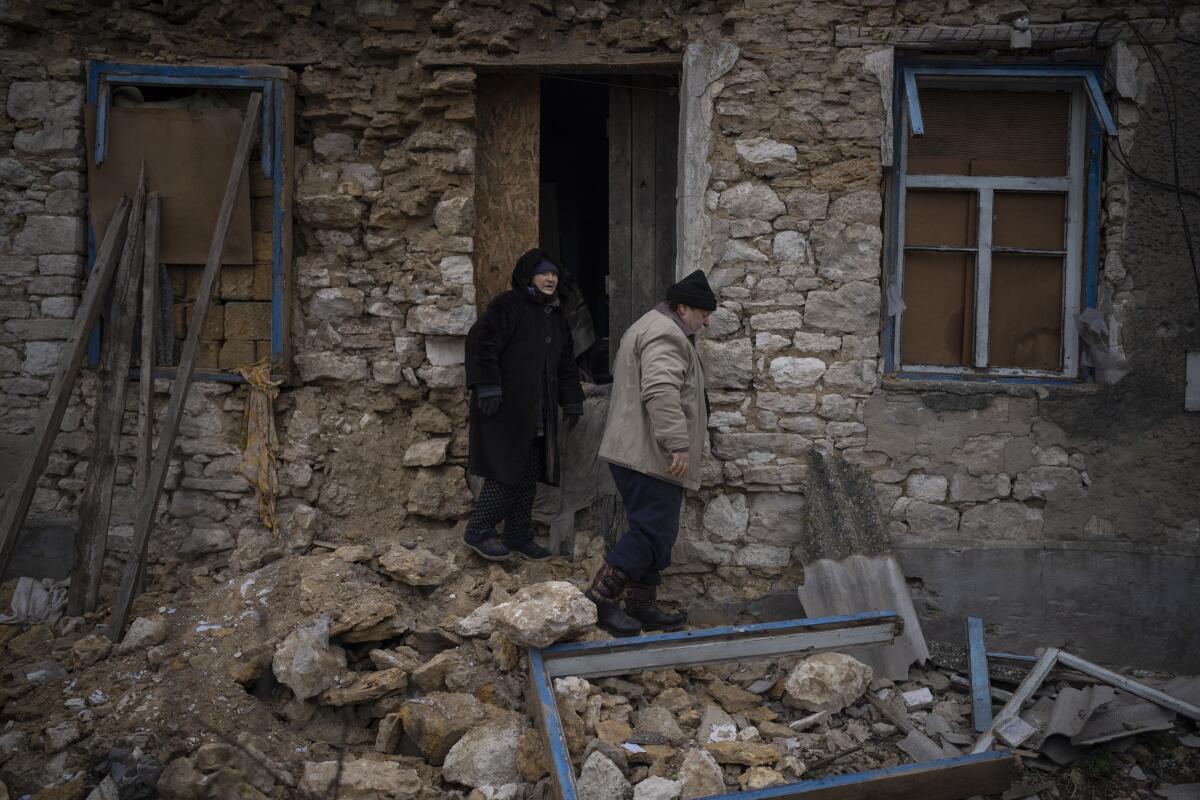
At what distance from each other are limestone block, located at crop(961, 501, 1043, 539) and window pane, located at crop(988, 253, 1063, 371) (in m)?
0.76

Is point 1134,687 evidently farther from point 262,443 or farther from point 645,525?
point 262,443

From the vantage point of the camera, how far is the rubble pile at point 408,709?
3709mm

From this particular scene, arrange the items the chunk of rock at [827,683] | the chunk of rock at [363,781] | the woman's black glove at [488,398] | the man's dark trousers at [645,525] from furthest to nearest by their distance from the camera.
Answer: the woman's black glove at [488,398] → the man's dark trousers at [645,525] → the chunk of rock at [827,683] → the chunk of rock at [363,781]

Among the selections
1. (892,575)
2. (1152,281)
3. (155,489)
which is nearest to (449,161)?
(155,489)

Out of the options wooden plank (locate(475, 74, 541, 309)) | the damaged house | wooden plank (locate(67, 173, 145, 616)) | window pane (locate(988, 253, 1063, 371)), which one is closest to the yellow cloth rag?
the damaged house

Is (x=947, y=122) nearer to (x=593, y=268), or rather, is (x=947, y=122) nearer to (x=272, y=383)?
(x=593, y=268)

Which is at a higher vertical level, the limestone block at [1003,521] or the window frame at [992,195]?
the window frame at [992,195]

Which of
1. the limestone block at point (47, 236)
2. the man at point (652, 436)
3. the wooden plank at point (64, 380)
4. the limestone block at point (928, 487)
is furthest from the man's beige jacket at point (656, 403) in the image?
the limestone block at point (47, 236)

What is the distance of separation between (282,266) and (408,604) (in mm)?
1883

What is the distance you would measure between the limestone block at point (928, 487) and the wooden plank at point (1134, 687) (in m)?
0.93

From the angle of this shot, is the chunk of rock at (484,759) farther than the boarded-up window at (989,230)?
No

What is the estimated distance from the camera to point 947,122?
17.2 ft

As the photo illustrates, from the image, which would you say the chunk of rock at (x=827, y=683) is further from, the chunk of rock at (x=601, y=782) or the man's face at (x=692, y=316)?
the man's face at (x=692, y=316)

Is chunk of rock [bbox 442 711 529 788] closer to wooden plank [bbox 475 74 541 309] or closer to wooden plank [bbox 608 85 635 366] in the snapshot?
wooden plank [bbox 475 74 541 309]
